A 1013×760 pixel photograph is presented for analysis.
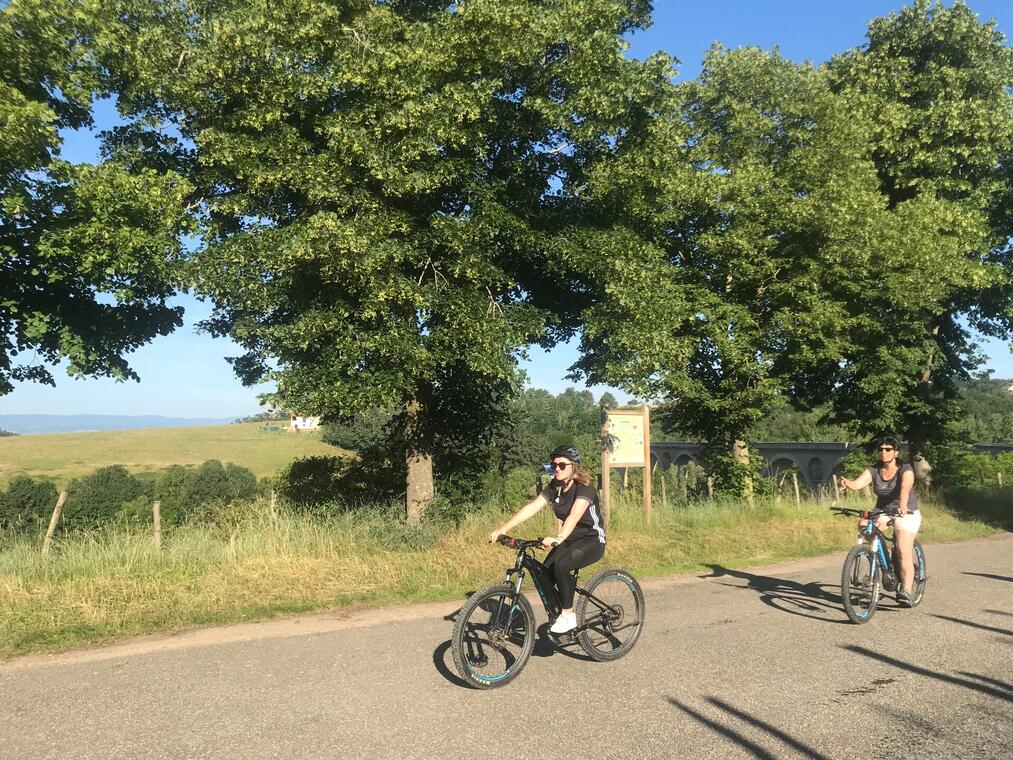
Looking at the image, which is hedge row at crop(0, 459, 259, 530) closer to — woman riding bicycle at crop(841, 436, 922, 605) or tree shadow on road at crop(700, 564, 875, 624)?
tree shadow on road at crop(700, 564, 875, 624)

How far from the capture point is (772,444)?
72.6 metres

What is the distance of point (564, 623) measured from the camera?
5.27 meters

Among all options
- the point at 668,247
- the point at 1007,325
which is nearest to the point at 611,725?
the point at 668,247

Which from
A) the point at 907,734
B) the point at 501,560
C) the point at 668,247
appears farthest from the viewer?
the point at 668,247

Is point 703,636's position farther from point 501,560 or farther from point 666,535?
point 666,535

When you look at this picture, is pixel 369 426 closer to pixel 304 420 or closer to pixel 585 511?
pixel 304 420

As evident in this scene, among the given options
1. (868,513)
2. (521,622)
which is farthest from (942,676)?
(521,622)

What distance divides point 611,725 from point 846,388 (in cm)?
1949

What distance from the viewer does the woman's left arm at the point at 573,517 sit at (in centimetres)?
525

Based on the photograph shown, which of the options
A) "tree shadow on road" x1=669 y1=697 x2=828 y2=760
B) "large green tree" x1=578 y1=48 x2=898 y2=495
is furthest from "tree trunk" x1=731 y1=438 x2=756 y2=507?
"tree shadow on road" x1=669 y1=697 x2=828 y2=760

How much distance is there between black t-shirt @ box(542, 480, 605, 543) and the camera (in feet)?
17.8

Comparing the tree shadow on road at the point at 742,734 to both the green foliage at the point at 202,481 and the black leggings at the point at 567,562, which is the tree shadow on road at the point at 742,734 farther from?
the green foliage at the point at 202,481

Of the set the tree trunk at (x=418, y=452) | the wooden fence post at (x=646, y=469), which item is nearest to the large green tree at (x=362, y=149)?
the tree trunk at (x=418, y=452)

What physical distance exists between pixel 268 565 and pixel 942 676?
21.2 feet
